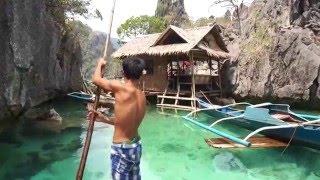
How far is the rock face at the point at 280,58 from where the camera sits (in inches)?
695

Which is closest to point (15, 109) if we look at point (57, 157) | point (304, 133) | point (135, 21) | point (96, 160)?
point (57, 157)

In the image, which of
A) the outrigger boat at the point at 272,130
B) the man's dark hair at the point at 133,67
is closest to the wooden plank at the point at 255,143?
the outrigger boat at the point at 272,130

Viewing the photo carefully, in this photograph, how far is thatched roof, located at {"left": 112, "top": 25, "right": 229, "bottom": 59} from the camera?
1791 centimetres

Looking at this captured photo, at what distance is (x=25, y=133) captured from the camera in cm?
1206

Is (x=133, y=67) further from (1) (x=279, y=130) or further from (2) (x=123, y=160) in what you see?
(1) (x=279, y=130)

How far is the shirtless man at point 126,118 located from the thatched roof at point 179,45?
13.8 m

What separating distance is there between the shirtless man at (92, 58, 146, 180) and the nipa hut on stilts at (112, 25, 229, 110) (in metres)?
14.1

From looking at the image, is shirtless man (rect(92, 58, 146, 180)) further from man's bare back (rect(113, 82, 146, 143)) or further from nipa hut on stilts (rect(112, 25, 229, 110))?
nipa hut on stilts (rect(112, 25, 229, 110))

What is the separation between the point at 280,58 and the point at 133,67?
16634 millimetres

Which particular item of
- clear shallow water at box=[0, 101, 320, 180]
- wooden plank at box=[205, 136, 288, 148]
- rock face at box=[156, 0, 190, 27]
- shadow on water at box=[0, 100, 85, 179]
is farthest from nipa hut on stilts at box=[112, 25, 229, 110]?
rock face at box=[156, 0, 190, 27]

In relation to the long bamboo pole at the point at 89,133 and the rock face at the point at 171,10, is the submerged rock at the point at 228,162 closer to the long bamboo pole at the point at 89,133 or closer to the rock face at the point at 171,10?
the long bamboo pole at the point at 89,133

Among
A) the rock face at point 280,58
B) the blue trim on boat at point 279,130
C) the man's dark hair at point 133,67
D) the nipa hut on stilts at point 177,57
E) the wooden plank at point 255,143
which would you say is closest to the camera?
the man's dark hair at point 133,67

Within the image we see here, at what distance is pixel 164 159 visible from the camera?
9.27 m

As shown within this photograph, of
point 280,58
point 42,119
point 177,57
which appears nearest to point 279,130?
point 42,119
